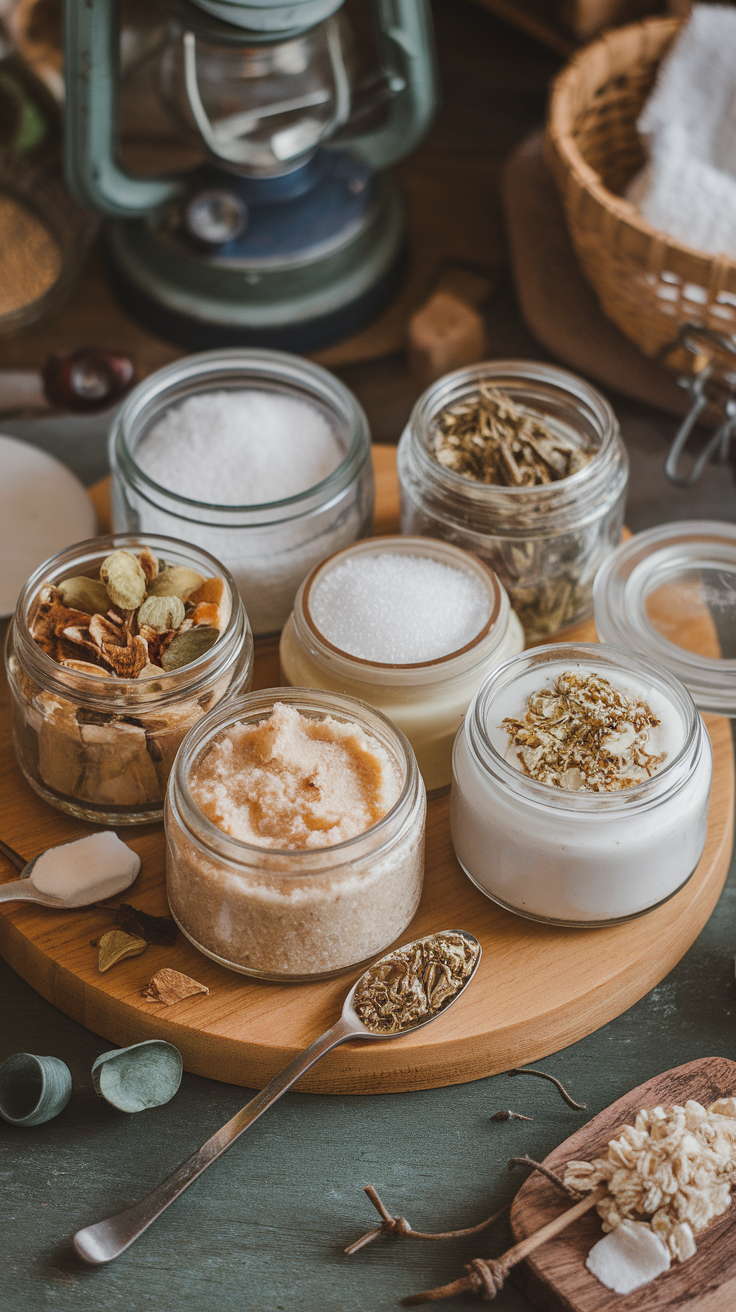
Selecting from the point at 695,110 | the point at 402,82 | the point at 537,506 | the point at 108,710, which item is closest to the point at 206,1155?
the point at 108,710

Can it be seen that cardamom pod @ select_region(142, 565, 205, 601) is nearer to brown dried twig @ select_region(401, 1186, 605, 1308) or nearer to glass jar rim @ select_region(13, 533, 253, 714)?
glass jar rim @ select_region(13, 533, 253, 714)

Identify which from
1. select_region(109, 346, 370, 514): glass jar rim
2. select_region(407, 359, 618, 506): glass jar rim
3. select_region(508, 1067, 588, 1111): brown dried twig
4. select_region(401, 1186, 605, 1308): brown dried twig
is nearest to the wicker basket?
select_region(407, 359, 618, 506): glass jar rim

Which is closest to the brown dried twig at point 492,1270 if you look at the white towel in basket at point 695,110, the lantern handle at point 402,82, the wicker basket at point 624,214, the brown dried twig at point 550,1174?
the brown dried twig at point 550,1174

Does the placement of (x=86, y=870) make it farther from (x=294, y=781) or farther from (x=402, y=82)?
(x=402, y=82)

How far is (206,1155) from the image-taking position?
0.84 m

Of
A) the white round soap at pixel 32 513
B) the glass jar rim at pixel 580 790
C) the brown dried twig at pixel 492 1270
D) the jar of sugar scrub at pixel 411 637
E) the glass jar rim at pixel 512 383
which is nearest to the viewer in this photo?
the brown dried twig at pixel 492 1270

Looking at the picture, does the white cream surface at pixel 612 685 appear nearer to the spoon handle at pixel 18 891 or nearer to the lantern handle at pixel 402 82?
the spoon handle at pixel 18 891


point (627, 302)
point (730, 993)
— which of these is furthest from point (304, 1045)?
point (627, 302)

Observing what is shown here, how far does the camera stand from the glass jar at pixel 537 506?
112 centimetres

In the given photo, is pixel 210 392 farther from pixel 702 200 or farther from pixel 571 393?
pixel 702 200

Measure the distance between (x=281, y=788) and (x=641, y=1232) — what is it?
0.38 m

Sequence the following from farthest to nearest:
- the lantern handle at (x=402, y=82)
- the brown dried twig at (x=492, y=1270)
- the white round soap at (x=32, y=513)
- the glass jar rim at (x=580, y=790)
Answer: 1. the lantern handle at (x=402, y=82)
2. the white round soap at (x=32, y=513)
3. the glass jar rim at (x=580, y=790)
4. the brown dried twig at (x=492, y=1270)

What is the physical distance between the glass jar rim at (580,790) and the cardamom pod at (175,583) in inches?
10.3

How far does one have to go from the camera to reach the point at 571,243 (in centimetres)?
167
